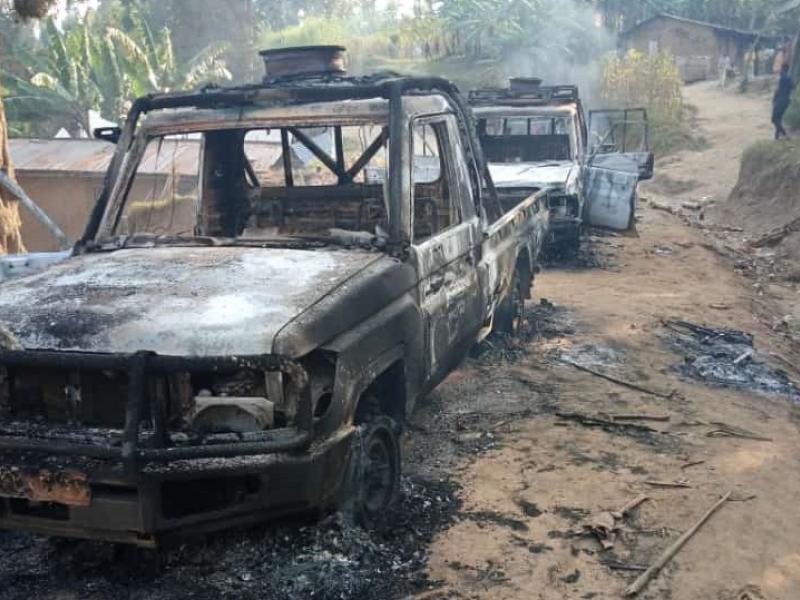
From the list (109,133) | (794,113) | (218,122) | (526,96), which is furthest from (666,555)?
(794,113)

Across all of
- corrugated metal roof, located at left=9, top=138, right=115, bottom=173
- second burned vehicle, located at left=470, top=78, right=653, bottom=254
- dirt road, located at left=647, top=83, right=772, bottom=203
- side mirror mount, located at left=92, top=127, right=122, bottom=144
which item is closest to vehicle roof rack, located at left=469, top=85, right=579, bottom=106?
second burned vehicle, located at left=470, top=78, right=653, bottom=254

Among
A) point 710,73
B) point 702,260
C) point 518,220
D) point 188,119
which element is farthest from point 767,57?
point 188,119

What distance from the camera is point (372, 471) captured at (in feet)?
13.2

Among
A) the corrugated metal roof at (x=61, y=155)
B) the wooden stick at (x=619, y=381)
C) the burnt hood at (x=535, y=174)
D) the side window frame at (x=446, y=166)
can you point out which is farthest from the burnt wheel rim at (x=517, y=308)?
the corrugated metal roof at (x=61, y=155)

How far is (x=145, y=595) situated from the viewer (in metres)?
3.44

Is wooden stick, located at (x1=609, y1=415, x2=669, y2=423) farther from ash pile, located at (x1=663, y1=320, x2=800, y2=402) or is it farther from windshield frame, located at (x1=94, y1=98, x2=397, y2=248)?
windshield frame, located at (x1=94, y1=98, x2=397, y2=248)

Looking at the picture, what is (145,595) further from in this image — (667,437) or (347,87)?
(667,437)

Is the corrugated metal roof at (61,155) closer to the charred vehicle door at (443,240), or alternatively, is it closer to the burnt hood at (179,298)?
the charred vehicle door at (443,240)

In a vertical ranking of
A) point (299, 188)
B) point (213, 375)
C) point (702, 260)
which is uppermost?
A: point (299, 188)

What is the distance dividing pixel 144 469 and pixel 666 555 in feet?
7.82

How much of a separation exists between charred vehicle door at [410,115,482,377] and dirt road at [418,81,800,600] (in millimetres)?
802

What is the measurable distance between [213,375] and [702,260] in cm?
1009

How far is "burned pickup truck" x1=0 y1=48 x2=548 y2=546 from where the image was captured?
10.1ft

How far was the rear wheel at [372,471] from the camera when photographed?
12.0ft
